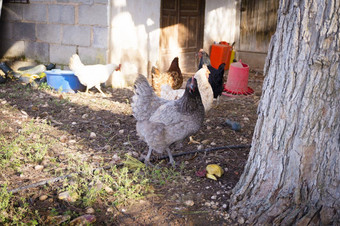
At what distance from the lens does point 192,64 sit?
9.81 m

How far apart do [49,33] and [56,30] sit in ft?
0.78

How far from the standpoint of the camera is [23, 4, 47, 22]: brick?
24.1ft

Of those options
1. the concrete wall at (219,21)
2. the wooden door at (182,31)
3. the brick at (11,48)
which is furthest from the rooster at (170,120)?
the concrete wall at (219,21)

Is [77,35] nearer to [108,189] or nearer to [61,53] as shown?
[61,53]

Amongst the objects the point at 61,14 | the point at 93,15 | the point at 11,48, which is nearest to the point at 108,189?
the point at 93,15

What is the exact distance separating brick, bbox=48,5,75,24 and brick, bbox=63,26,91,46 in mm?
161

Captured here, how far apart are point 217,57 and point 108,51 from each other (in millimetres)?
3715

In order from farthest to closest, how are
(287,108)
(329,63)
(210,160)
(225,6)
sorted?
(225,6) → (210,160) → (287,108) → (329,63)

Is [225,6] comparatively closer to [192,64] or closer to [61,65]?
[192,64]

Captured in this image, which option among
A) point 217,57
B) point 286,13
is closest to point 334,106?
point 286,13

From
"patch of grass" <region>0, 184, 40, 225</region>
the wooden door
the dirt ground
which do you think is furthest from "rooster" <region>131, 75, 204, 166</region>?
the wooden door

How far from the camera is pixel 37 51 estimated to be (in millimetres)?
7672

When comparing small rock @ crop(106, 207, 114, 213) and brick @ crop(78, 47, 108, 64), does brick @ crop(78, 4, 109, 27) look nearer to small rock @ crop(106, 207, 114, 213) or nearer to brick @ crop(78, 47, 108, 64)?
brick @ crop(78, 47, 108, 64)

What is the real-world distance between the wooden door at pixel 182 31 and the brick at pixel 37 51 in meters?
2.68
